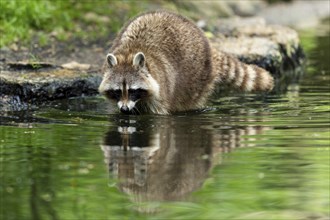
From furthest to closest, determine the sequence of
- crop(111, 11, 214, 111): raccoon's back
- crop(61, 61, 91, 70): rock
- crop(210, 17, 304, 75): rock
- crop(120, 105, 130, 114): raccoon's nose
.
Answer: crop(210, 17, 304, 75): rock < crop(61, 61, 91, 70): rock < crop(111, 11, 214, 111): raccoon's back < crop(120, 105, 130, 114): raccoon's nose

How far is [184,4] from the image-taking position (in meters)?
13.2

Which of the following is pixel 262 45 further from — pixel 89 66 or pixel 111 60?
pixel 111 60

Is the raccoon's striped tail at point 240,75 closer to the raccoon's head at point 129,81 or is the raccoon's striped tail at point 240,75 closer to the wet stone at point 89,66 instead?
the wet stone at point 89,66

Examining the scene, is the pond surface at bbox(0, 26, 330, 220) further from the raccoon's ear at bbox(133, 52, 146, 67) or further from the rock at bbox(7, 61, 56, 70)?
the rock at bbox(7, 61, 56, 70)

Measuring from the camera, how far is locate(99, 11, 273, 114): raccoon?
7109 mm

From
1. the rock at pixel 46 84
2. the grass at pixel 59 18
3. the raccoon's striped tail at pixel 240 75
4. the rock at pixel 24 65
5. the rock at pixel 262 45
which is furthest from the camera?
the grass at pixel 59 18

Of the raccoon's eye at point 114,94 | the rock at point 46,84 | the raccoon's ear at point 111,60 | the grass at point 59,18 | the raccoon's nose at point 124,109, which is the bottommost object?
the raccoon's nose at point 124,109

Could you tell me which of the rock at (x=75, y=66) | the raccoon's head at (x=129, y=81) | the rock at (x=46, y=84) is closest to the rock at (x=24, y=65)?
the rock at (x=46, y=84)

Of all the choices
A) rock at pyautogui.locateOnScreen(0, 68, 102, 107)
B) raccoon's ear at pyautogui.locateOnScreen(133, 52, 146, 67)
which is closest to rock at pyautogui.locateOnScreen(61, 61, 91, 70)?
rock at pyautogui.locateOnScreen(0, 68, 102, 107)

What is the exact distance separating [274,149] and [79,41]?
511 cm

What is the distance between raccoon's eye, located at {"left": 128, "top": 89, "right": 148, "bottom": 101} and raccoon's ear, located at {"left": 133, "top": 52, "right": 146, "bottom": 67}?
215mm

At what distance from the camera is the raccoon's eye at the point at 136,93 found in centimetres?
706

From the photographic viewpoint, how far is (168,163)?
5152mm

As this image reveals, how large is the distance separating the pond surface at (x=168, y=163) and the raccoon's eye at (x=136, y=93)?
0.16m
